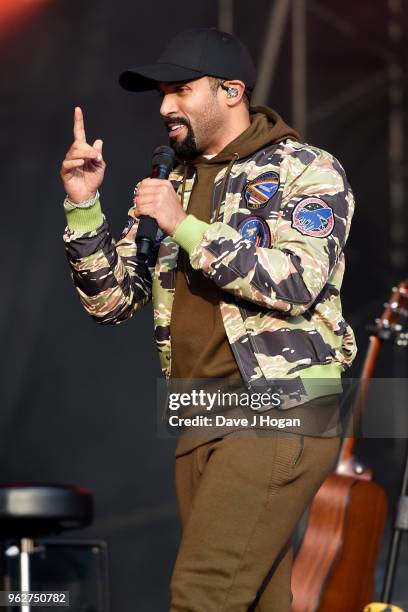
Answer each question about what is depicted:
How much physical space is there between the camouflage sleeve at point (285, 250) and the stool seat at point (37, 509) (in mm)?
1515

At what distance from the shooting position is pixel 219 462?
2162 mm

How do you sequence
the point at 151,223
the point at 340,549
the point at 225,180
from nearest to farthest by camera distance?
the point at 151,223 < the point at 225,180 < the point at 340,549

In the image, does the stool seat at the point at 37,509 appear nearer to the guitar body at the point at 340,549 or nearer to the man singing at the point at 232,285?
the guitar body at the point at 340,549

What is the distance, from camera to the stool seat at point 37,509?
11.2 feet

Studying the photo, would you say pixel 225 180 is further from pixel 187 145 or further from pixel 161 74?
pixel 161 74

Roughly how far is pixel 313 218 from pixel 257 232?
4.8 inches

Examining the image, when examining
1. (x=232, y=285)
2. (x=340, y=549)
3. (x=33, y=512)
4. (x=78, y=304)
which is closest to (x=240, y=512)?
(x=232, y=285)

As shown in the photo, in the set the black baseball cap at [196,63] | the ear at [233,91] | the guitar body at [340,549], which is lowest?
the guitar body at [340,549]

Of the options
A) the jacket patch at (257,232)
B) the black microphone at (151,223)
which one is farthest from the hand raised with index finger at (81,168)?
the jacket patch at (257,232)

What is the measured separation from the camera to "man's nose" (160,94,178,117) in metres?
2.40

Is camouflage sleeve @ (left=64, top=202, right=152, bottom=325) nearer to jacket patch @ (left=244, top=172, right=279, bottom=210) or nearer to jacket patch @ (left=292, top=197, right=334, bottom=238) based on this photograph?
jacket patch @ (left=244, top=172, right=279, bottom=210)

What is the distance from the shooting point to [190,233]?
2.14 m

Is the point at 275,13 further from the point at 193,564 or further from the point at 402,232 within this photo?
the point at 193,564

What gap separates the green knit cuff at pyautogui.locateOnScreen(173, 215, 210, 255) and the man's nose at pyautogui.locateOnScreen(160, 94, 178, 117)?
1.12ft
